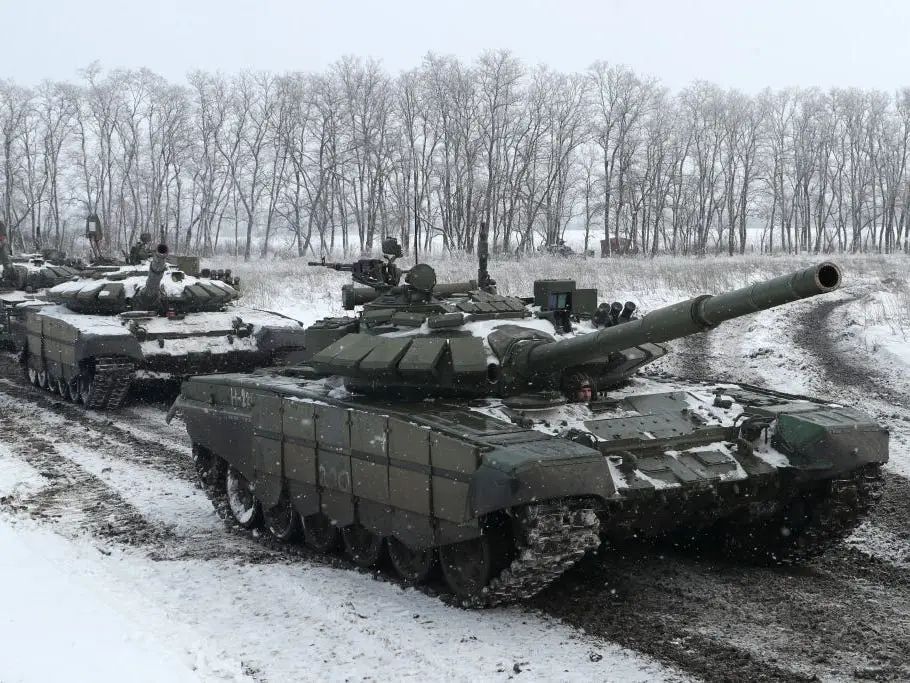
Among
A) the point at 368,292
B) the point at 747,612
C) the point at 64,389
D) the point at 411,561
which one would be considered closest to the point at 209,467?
the point at 368,292

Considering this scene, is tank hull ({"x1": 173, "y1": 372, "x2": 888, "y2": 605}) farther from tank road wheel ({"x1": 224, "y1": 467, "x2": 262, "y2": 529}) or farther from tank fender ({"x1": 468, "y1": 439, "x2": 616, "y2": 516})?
tank road wheel ({"x1": 224, "y1": 467, "x2": 262, "y2": 529})

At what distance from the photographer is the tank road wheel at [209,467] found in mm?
9516

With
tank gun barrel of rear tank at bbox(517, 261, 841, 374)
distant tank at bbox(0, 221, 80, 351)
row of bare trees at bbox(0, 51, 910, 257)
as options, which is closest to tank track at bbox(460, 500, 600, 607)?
tank gun barrel of rear tank at bbox(517, 261, 841, 374)

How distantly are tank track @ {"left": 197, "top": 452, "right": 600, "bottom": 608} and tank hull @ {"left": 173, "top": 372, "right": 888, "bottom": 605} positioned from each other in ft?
0.04

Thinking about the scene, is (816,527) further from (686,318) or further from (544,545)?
(544,545)

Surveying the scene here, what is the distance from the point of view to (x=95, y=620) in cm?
621

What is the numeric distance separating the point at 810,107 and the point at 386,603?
47.3 m

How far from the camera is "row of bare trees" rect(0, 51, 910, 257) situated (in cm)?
3988

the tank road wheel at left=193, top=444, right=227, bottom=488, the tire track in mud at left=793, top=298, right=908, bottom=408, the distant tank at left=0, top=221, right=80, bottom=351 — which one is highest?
the distant tank at left=0, top=221, right=80, bottom=351

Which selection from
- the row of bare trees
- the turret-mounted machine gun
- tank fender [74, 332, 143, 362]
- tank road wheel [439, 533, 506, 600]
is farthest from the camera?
the row of bare trees

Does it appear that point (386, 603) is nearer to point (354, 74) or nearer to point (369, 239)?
point (369, 239)

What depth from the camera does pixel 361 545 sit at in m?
7.95

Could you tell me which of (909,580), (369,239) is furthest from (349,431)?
(369,239)

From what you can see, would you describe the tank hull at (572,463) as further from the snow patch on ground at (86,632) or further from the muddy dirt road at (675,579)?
the snow patch on ground at (86,632)
